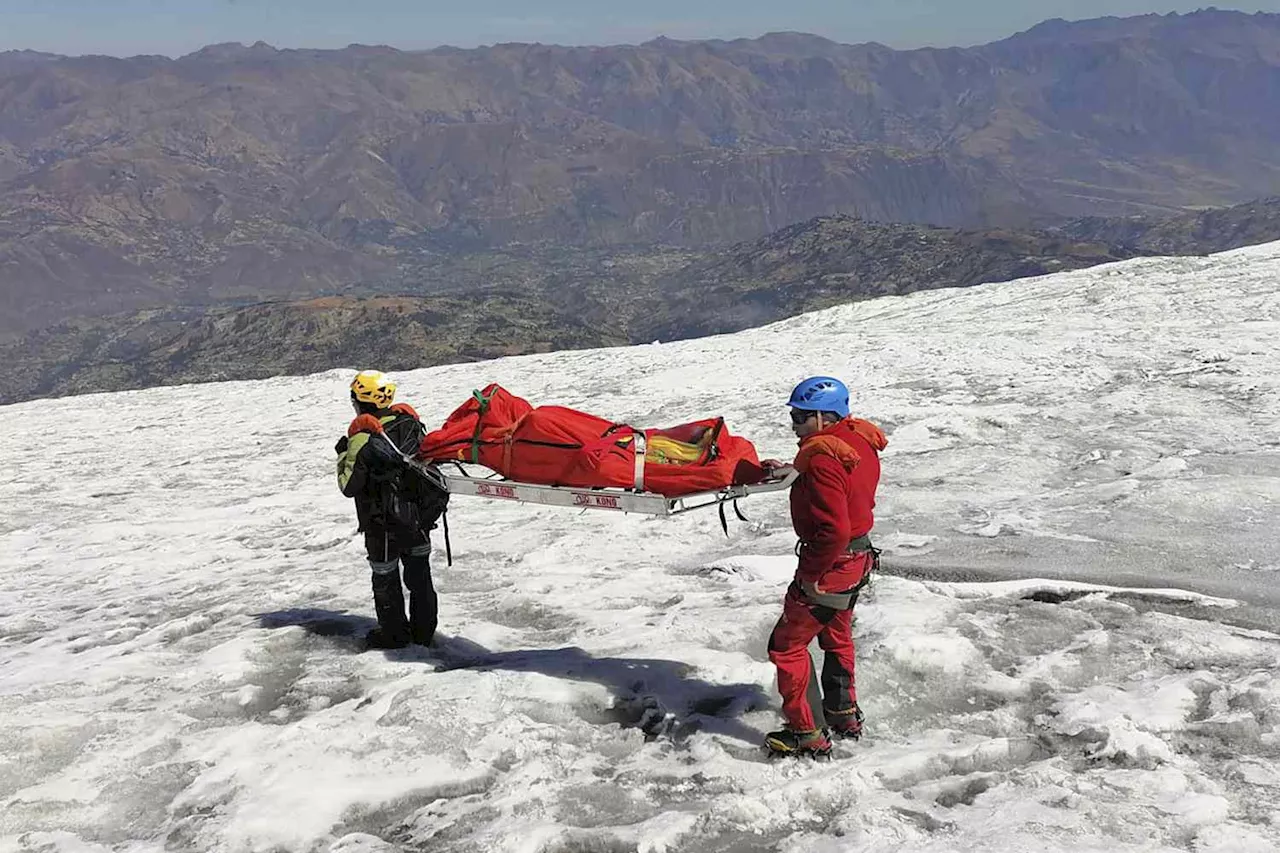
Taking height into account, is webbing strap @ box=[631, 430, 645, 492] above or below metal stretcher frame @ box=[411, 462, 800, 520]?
above

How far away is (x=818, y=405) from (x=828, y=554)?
1.01m

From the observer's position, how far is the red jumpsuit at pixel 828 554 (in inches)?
237

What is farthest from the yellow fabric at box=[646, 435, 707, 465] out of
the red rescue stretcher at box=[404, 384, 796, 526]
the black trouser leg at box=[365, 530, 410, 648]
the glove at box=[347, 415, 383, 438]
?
the black trouser leg at box=[365, 530, 410, 648]

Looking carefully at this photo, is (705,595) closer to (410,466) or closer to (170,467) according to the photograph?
(410,466)

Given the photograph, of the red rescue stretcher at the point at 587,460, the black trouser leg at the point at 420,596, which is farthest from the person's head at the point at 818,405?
the black trouser leg at the point at 420,596

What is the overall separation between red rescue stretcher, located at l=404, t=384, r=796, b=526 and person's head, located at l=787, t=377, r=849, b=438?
60cm

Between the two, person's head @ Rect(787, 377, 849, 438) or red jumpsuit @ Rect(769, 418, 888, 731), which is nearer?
red jumpsuit @ Rect(769, 418, 888, 731)

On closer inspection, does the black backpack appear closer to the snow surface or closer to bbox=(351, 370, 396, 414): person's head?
bbox=(351, 370, 396, 414): person's head

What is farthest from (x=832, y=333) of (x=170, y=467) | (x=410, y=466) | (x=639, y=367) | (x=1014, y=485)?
(x=410, y=466)

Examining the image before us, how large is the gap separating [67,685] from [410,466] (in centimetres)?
356

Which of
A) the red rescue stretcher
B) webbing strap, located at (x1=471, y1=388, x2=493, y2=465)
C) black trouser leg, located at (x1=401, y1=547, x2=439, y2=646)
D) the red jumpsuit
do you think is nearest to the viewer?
the red jumpsuit

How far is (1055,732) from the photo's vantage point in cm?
638

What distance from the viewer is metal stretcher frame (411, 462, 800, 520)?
7.06 m

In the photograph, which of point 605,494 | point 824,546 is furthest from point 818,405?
point 605,494
